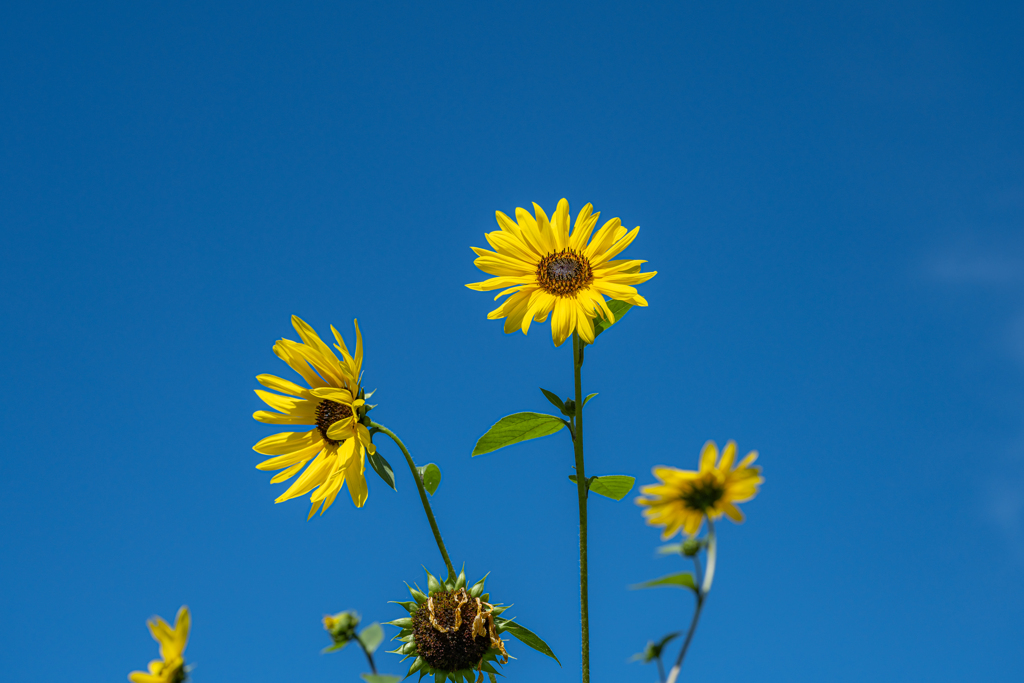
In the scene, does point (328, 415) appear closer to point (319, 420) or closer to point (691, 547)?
point (319, 420)

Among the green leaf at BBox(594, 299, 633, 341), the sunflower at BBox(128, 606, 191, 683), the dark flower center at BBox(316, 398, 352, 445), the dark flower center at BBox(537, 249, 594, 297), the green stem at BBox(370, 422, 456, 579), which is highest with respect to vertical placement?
the dark flower center at BBox(537, 249, 594, 297)

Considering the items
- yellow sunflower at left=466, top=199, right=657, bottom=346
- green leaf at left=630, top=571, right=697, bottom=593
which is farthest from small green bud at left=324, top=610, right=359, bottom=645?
yellow sunflower at left=466, top=199, right=657, bottom=346

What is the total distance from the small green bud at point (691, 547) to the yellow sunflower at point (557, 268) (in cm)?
81

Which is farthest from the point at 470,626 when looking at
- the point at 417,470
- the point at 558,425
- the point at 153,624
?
the point at 153,624

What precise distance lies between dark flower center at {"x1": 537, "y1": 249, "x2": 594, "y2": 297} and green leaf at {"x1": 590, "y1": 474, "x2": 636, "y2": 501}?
553 mm

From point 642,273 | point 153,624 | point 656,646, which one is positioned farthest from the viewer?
point 642,273

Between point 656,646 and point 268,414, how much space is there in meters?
1.28

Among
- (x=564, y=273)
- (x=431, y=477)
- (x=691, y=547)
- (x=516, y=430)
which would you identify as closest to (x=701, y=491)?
(x=691, y=547)

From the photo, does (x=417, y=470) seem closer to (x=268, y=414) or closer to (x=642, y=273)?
(x=268, y=414)

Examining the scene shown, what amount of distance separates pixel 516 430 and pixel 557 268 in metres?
0.57

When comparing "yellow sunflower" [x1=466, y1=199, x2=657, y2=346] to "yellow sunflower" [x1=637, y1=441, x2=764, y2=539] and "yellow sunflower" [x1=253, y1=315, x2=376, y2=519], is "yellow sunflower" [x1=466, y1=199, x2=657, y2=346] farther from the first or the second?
"yellow sunflower" [x1=637, y1=441, x2=764, y2=539]

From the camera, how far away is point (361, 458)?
1788mm

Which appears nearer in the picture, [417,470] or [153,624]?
[153,624]

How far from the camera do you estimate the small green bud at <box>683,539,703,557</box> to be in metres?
1.21
